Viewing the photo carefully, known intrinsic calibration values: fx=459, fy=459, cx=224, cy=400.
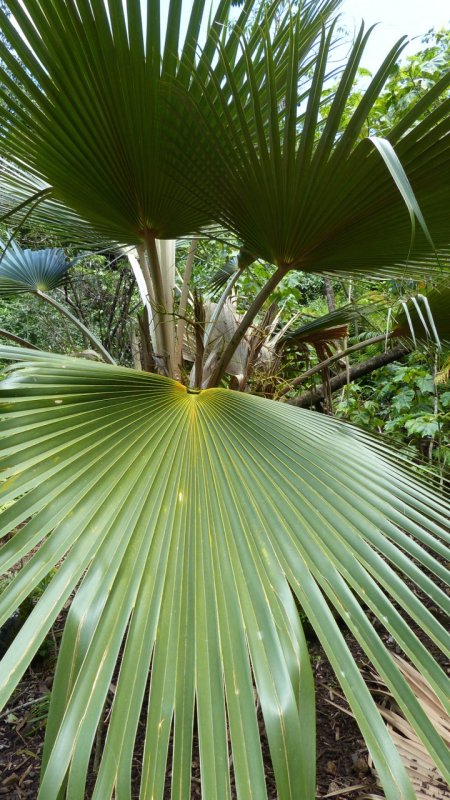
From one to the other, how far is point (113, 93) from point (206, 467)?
677mm

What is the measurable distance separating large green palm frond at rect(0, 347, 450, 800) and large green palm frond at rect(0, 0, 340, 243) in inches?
18.2

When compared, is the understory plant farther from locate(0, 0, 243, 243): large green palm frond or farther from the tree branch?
the tree branch

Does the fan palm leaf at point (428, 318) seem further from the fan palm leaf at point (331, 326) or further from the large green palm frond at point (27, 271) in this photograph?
the large green palm frond at point (27, 271)

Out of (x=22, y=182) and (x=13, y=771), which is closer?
(x=13, y=771)

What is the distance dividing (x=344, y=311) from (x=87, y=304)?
3.46 meters

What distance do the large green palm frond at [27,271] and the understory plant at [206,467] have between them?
800mm

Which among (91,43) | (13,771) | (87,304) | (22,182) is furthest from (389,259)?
(87,304)

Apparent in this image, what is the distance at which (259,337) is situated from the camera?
4.72 ft

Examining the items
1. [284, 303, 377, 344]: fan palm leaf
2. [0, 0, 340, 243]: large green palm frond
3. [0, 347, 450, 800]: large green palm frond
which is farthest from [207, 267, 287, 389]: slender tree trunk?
[284, 303, 377, 344]: fan palm leaf

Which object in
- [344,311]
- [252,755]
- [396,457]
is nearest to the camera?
[252,755]

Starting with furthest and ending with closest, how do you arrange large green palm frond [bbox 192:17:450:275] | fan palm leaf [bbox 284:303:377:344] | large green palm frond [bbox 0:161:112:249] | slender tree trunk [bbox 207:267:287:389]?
fan palm leaf [bbox 284:303:377:344] < large green palm frond [bbox 0:161:112:249] < slender tree trunk [bbox 207:267:287:389] < large green palm frond [bbox 192:17:450:275]

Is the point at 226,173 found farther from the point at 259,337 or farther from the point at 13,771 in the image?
the point at 13,771

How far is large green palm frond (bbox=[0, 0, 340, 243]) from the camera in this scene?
28.9 inches

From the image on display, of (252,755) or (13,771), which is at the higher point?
(252,755)
